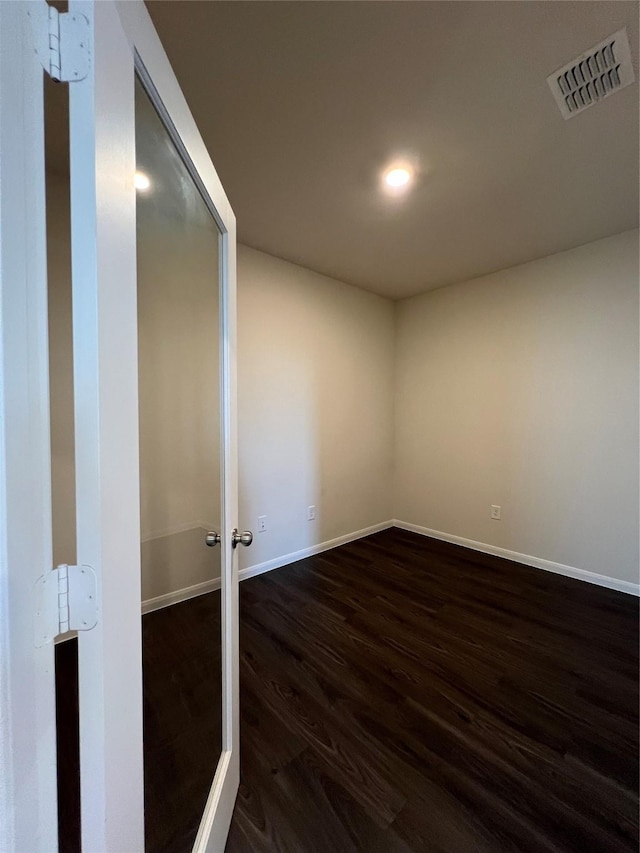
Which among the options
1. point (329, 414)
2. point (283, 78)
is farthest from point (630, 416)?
point (283, 78)

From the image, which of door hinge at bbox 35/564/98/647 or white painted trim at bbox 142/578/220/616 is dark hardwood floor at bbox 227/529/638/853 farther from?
door hinge at bbox 35/564/98/647

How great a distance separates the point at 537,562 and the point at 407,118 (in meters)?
3.24

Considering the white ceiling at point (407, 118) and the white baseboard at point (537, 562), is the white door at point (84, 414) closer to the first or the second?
the white ceiling at point (407, 118)

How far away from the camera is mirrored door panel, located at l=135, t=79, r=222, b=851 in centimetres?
72

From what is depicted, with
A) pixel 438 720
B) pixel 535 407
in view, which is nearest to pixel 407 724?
pixel 438 720

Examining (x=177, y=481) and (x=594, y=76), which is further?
(x=594, y=76)

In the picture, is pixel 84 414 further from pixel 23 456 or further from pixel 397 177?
pixel 397 177

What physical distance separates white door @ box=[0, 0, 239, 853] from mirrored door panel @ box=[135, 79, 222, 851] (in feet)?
0.37

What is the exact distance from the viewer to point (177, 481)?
1.08 m

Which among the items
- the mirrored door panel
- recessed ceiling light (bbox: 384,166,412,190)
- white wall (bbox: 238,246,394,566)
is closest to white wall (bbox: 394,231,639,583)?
white wall (bbox: 238,246,394,566)

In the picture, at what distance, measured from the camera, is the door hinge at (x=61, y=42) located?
46 cm

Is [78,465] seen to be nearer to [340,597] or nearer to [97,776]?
[97,776]

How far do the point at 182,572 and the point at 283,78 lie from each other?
1.91 metres

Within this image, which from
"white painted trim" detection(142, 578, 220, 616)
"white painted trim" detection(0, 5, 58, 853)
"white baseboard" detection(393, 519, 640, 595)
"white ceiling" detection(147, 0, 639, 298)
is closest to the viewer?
Result: "white painted trim" detection(0, 5, 58, 853)
